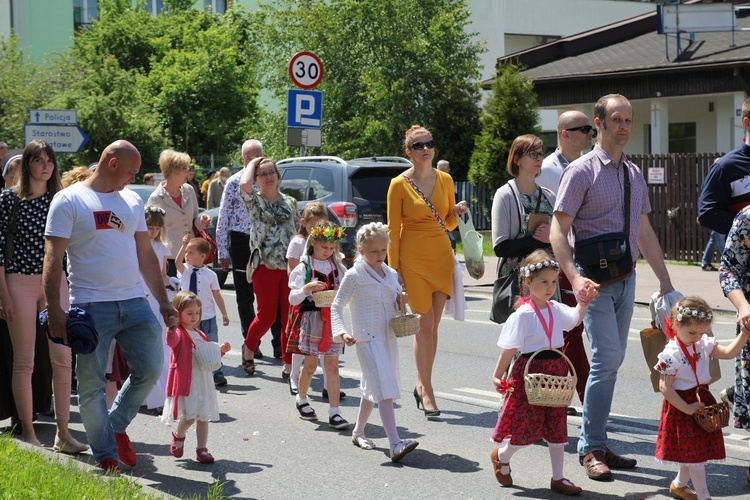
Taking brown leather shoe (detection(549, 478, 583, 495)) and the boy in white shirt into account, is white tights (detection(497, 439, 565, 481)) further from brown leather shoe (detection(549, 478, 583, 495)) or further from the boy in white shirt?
the boy in white shirt

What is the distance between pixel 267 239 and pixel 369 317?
314 centimetres

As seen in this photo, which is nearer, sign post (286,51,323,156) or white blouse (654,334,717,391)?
white blouse (654,334,717,391)

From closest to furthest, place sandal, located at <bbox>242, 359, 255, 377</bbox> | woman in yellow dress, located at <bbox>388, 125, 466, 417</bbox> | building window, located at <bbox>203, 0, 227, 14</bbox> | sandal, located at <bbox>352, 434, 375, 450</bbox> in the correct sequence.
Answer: sandal, located at <bbox>352, 434, 375, 450</bbox> < woman in yellow dress, located at <bbox>388, 125, 466, 417</bbox> < sandal, located at <bbox>242, 359, 255, 377</bbox> < building window, located at <bbox>203, 0, 227, 14</bbox>

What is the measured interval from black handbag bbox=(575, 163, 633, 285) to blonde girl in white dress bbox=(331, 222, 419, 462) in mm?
1340

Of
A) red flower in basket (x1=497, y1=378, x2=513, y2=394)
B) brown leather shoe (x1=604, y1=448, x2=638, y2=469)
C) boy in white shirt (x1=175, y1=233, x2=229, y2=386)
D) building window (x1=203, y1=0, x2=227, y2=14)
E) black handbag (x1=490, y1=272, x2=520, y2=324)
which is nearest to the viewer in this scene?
red flower in basket (x1=497, y1=378, x2=513, y2=394)

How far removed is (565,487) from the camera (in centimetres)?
604

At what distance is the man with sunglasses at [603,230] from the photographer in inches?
253

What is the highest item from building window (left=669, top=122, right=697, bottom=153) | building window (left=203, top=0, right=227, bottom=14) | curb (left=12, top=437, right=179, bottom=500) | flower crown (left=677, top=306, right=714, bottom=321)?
building window (left=203, top=0, right=227, bottom=14)

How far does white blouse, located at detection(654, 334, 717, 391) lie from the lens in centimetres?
578

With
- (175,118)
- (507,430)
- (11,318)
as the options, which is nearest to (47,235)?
(11,318)

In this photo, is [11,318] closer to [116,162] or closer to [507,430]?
[116,162]

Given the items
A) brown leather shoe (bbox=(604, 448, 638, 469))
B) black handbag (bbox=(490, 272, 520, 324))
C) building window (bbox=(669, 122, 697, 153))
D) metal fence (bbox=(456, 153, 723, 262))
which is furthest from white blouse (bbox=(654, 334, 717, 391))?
building window (bbox=(669, 122, 697, 153))

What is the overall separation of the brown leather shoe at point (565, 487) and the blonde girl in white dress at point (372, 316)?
4.14ft

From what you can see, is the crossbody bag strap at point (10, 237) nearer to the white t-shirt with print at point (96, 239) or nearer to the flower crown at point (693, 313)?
the white t-shirt with print at point (96, 239)
